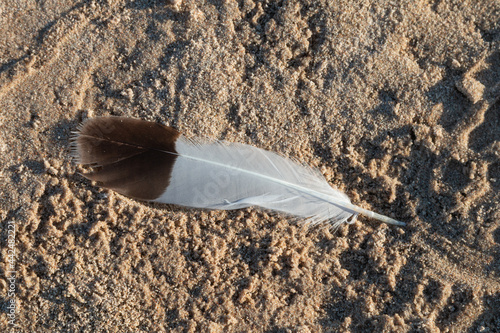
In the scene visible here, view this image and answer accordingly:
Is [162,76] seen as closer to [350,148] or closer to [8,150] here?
[8,150]

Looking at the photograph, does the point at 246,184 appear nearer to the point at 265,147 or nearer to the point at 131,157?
the point at 265,147

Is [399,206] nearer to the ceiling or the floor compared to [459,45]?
nearer to the floor

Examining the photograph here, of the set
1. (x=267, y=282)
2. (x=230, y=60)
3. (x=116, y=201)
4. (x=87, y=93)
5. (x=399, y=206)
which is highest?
(x=230, y=60)

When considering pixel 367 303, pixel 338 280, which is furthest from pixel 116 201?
pixel 367 303

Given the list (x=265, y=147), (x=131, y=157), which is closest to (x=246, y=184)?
(x=265, y=147)
